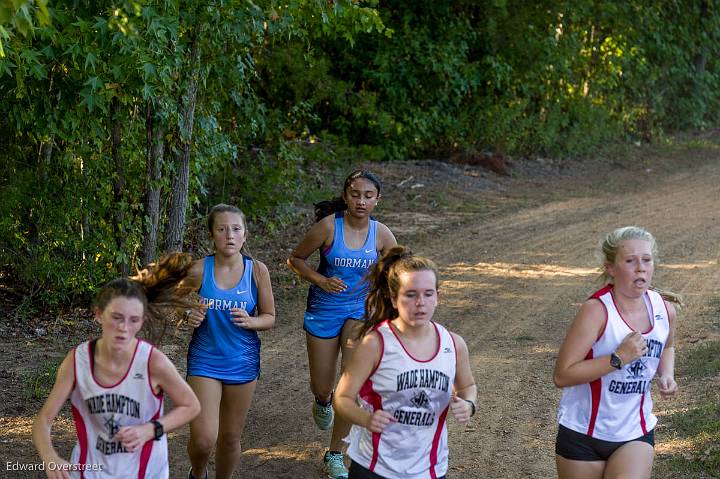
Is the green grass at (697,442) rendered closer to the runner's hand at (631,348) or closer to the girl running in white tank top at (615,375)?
the girl running in white tank top at (615,375)

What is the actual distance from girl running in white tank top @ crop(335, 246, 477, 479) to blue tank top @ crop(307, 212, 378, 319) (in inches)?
79.8

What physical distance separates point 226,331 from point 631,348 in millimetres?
2268

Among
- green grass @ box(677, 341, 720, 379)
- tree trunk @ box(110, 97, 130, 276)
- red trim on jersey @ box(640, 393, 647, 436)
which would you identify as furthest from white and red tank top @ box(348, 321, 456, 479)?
tree trunk @ box(110, 97, 130, 276)

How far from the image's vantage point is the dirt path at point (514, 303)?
22.3 feet

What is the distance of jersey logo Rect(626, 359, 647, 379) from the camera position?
4570mm

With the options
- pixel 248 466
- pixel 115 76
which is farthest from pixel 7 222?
pixel 248 466

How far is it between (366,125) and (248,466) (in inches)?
477

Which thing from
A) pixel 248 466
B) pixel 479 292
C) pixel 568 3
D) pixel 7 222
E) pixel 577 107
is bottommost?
pixel 248 466

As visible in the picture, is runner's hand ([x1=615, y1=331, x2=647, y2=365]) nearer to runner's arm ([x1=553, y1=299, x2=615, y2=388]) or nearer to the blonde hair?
runner's arm ([x1=553, y1=299, x2=615, y2=388])

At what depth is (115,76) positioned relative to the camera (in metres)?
7.80

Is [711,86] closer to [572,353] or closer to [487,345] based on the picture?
[487,345]

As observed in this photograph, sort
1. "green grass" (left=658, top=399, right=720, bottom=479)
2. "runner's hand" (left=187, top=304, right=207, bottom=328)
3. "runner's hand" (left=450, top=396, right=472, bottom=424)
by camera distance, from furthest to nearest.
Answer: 1. "green grass" (left=658, top=399, right=720, bottom=479)
2. "runner's hand" (left=187, top=304, right=207, bottom=328)
3. "runner's hand" (left=450, top=396, right=472, bottom=424)

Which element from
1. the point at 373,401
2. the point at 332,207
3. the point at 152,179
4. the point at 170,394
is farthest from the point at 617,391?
the point at 152,179

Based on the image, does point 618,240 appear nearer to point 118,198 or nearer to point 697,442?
point 697,442
